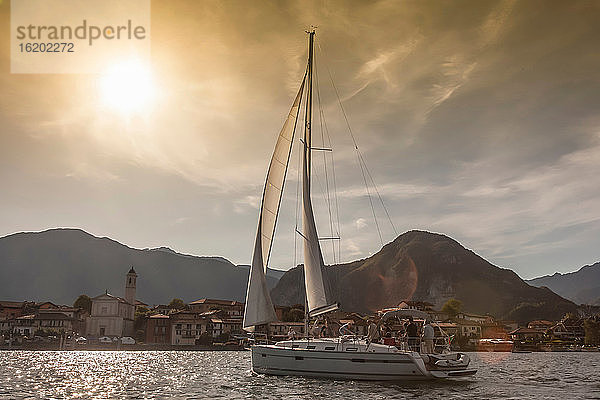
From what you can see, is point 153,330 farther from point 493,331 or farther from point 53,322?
point 493,331

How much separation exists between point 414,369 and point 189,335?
87.6m

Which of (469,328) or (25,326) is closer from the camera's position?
(25,326)

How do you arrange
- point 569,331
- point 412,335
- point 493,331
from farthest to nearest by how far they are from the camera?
point 493,331 < point 569,331 < point 412,335

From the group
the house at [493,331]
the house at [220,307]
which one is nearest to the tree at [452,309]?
the house at [493,331]

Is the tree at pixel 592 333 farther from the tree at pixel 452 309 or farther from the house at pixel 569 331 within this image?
the tree at pixel 452 309

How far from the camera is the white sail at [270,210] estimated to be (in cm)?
3184

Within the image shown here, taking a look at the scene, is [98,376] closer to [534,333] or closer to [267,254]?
[267,254]

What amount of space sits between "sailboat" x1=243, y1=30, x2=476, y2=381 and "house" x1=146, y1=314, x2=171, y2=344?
82.5 metres

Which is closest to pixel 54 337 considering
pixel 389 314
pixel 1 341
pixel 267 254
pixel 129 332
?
pixel 1 341

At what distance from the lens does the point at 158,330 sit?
109375 mm

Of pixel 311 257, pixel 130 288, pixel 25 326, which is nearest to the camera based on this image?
pixel 311 257

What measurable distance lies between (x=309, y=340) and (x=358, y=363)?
3477mm

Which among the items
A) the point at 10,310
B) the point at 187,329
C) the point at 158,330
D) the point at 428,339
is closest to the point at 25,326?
the point at 10,310

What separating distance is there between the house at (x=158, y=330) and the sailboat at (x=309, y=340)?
3246 inches
